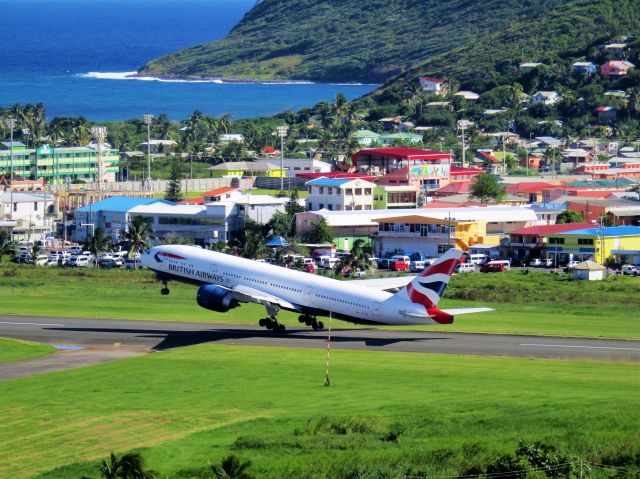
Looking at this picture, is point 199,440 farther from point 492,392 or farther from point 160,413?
point 492,392

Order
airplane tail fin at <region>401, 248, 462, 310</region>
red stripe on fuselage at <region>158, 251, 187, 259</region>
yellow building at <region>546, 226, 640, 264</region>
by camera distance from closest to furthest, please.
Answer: airplane tail fin at <region>401, 248, 462, 310</region> < red stripe on fuselage at <region>158, 251, 187, 259</region> < yellow building at <region>546, 226, 640, 264</region>

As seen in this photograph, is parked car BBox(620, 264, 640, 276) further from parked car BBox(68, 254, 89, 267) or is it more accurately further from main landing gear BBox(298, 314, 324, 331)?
main landing gear BBox(298, 314, 324, 331)

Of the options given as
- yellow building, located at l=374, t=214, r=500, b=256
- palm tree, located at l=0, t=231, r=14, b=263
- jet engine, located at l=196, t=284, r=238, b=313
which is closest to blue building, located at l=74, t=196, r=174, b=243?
yellow building, located at l=374, t=214, r=500, b=256

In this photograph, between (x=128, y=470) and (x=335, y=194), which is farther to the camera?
(x=335, y=194)

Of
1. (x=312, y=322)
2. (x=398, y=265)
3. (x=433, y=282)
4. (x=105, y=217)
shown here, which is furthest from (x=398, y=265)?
(x=433, y=282)

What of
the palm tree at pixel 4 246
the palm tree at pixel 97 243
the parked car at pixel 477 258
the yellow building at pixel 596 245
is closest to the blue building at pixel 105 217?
the palm tree at pixel 97 243

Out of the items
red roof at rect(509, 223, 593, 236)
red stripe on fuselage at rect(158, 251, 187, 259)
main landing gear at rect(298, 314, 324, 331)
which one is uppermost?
red stripe on fuselage at rect(158, 251, 187, 259)

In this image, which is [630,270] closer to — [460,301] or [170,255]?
[460,301]
